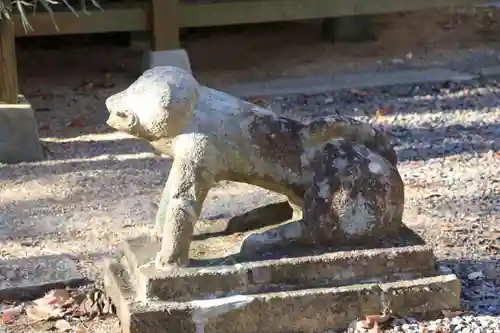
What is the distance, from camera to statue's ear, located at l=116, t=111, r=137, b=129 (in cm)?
359

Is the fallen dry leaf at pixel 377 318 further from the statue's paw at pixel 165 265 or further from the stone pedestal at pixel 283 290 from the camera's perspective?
the statue's paw at pixel 165 265

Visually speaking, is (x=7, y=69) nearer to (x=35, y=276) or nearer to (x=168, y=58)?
(x=168, y=58)

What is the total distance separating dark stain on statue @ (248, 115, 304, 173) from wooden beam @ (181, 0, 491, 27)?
164 inches

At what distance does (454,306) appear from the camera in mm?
3926

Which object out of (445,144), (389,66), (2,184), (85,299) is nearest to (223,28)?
(389,66)

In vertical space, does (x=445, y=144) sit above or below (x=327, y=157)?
below

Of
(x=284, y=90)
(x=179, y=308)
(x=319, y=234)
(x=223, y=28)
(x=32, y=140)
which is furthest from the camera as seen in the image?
(x=223, y=28)

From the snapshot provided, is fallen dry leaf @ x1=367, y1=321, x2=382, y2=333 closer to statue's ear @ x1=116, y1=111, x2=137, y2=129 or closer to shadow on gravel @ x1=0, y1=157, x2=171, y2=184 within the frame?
statue's ear @ x1=116, y1=111, x2=137, y2=129

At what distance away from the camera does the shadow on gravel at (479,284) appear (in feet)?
13.1

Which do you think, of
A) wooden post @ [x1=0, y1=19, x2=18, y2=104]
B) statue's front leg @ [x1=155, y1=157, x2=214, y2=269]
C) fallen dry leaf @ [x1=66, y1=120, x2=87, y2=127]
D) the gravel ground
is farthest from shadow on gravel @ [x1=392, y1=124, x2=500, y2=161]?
statue's front leg @ [x1=155, y1=157, x2=214, y2=269]

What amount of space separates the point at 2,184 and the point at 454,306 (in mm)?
2946

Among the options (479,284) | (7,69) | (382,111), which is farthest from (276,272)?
(382,111)

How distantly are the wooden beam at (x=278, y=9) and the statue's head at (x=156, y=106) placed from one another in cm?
422

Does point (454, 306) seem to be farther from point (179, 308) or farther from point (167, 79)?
point (167, 79)
